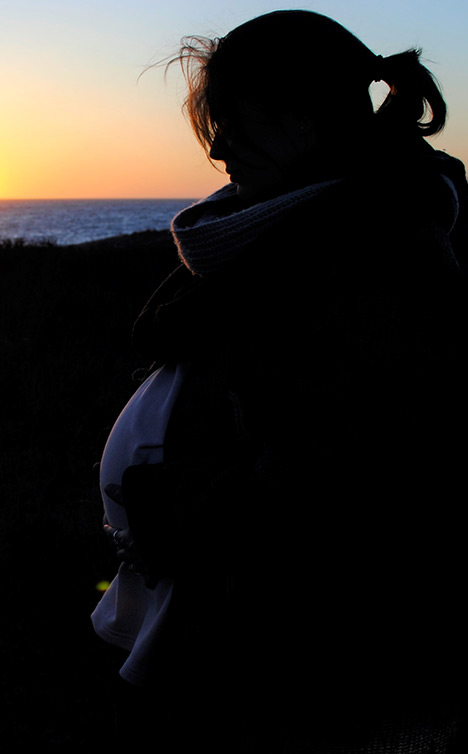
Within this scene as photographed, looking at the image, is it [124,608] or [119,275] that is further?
[119,275]

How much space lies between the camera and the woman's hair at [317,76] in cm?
113

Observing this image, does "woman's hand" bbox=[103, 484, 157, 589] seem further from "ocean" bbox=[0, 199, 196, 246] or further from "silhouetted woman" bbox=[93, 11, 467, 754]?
"ocean" bbox=[0, 199, 196, 246]

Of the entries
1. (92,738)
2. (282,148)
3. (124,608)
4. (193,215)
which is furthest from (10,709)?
(282,148)

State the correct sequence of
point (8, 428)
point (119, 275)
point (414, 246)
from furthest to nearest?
point (119, 275)
point (8, 428)
point (414, 246)

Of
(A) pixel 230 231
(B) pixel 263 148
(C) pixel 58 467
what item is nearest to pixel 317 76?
(B) pixel 263 148

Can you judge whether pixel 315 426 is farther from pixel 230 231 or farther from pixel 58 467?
pixel 58 467

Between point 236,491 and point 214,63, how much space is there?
0.80m

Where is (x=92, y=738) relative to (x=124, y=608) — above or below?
below

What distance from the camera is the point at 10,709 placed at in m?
2.71

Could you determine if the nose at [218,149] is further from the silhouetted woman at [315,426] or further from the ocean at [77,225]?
the ocean at [77,225]

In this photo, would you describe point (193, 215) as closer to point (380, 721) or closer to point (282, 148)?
point (282, 148)

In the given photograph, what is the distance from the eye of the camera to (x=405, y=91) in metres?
1.18

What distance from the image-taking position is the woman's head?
1.14m

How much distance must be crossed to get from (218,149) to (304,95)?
210mm
